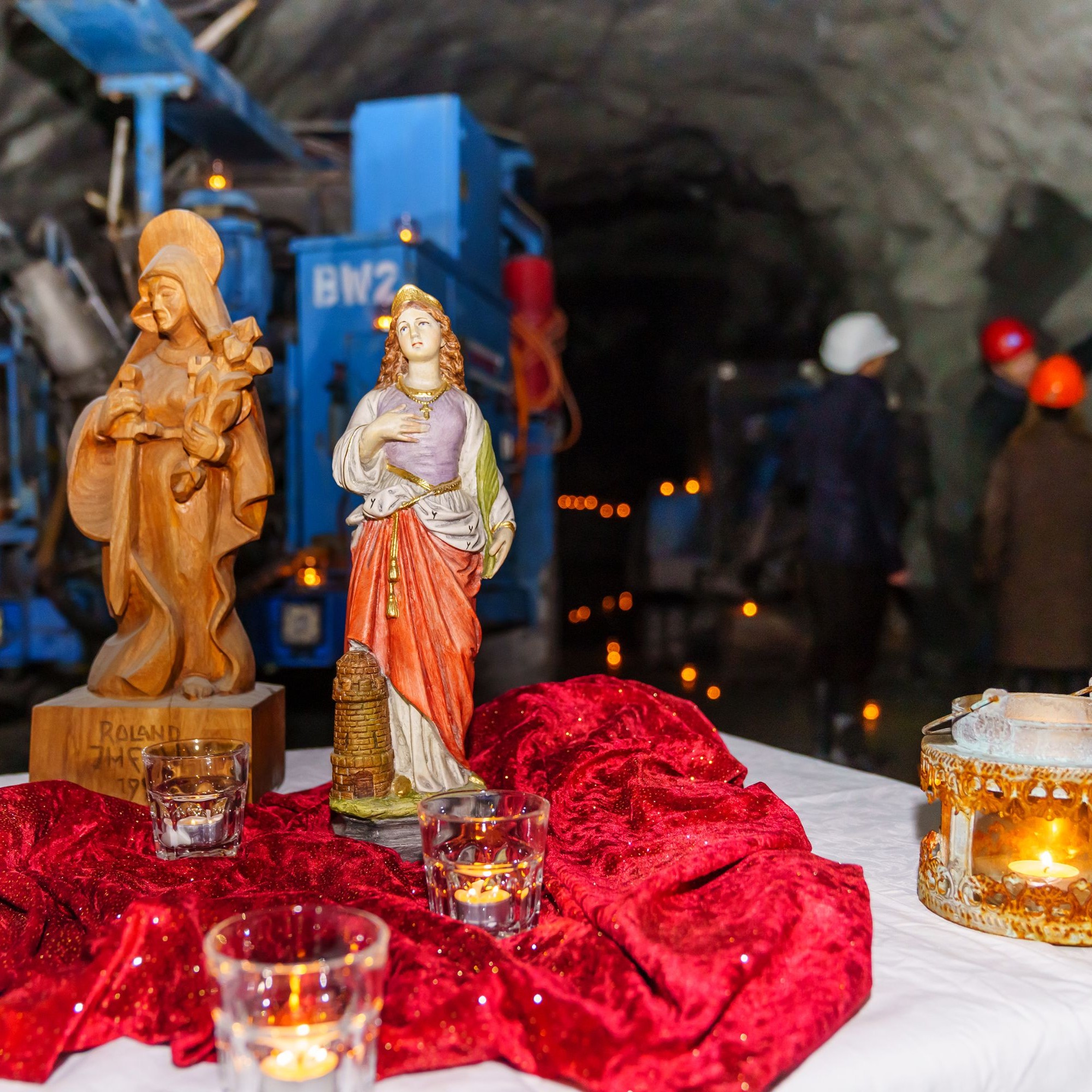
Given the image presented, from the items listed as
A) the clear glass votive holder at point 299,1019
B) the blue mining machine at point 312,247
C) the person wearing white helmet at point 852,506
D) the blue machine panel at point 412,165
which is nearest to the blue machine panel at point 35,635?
the blue mining machine at point 312,247

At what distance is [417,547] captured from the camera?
6.66 feet

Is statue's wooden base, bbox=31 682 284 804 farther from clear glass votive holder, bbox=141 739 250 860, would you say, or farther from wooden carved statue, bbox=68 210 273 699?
clear glass votive holder, bbox=141 739 250 860

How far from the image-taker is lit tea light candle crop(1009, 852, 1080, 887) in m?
1.62

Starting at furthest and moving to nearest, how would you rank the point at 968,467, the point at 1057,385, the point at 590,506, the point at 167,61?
1. the point at 590,506
2. the point at 968,467
3. the point at 167,61
4. the point at 1057,385

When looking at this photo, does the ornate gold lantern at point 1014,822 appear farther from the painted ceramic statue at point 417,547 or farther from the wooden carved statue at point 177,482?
the wooden carved statue at point 177,482

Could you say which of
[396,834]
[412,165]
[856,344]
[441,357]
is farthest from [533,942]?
[412,165]

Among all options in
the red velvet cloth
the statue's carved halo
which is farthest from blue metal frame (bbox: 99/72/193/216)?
the red velvet cloth

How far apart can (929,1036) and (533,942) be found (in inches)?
20.8

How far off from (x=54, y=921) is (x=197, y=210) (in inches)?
149

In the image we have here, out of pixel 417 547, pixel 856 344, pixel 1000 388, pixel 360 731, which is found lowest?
pixel 360 731

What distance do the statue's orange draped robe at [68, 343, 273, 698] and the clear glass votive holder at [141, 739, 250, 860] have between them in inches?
20.2

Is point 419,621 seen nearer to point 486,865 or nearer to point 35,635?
point 486,865

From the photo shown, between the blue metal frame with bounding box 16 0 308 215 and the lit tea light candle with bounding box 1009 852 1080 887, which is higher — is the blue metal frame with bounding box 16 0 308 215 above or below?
above

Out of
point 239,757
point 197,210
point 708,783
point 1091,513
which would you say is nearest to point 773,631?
point 1091,513
